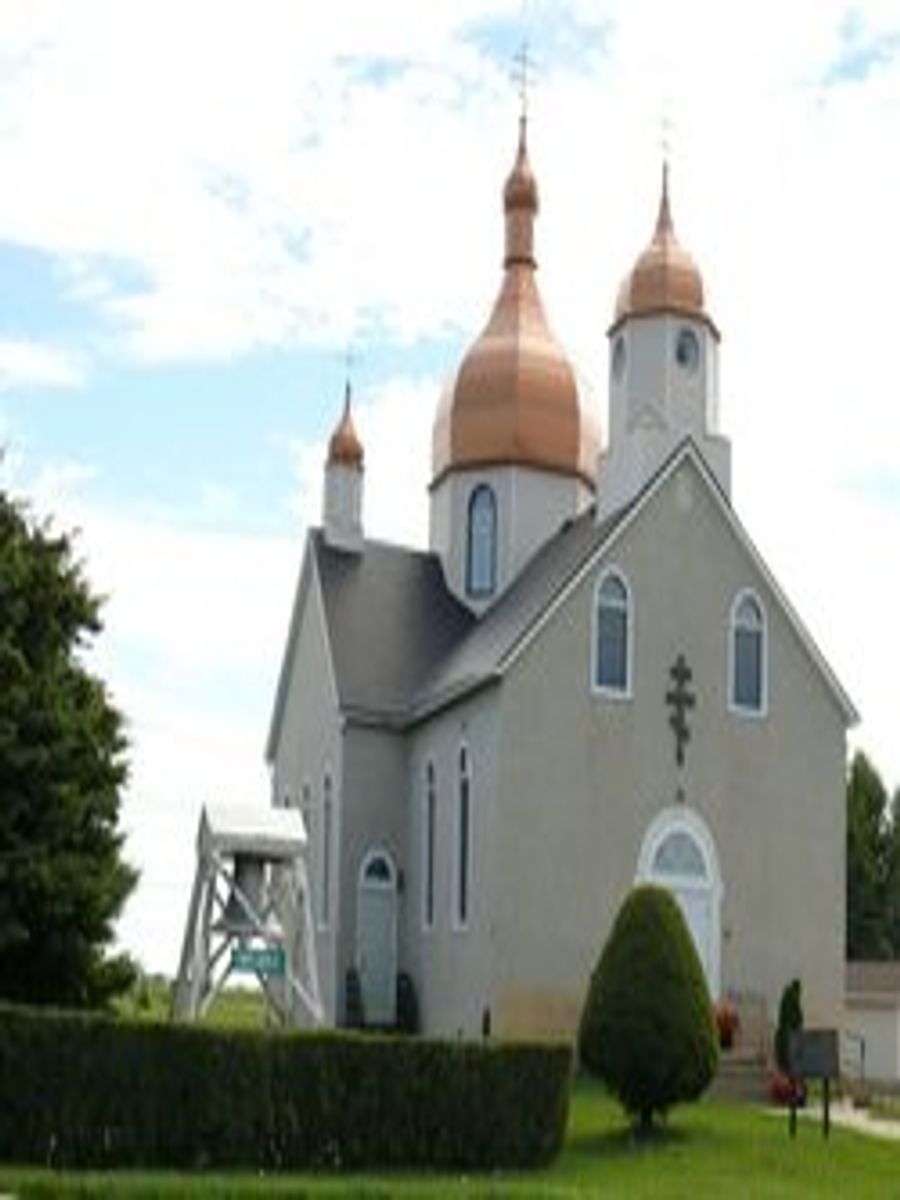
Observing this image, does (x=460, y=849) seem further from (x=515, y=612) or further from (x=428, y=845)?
(x=515, y=612)

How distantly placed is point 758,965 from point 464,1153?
43.0 ft

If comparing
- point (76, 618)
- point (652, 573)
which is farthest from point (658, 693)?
point (76, 618)

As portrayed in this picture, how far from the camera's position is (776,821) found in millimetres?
38375

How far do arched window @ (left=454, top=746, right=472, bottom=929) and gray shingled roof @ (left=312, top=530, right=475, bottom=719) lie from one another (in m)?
3.57

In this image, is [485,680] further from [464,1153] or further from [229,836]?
[464,1153]

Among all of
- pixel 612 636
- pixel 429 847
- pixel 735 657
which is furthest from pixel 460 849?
pixel 735 657

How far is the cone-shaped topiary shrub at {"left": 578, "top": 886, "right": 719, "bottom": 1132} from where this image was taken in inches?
1086

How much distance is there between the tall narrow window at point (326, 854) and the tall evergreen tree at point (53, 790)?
10955mm

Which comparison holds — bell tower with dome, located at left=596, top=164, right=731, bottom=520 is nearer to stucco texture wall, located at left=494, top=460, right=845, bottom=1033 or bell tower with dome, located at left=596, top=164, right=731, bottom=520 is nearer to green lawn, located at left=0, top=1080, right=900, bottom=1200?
stucco texture wall, located at left=494, top=460, right=845, bottom=1033

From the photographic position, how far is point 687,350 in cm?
3984

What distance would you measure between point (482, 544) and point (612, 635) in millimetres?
7438

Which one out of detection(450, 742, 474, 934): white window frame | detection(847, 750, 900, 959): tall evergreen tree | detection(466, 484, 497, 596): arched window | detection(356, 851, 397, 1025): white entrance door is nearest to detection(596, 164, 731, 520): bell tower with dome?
detection(466, 484, 497, 596): arched window

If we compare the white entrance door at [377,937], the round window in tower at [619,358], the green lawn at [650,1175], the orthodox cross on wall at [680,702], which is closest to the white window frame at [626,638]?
the orthodox cross on wall at [680,702]

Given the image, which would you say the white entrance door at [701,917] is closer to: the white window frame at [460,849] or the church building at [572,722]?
the church building at [572,722]
